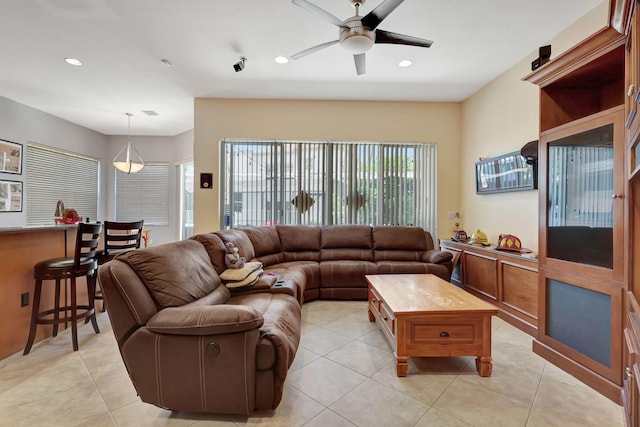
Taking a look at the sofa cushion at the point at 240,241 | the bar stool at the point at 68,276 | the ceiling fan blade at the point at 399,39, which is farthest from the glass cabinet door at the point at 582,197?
the bar stool at the point at 68,276

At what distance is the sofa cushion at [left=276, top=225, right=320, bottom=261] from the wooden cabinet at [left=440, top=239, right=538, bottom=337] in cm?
205

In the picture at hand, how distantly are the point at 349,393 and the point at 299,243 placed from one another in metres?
2.60

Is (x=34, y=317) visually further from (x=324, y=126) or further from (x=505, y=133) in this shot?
(x=505, y=133)

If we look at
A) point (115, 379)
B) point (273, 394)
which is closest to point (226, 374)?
point (273, 394)

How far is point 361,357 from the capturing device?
2262 millimetres

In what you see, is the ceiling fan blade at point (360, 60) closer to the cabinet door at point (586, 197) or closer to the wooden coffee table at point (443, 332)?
the cabinet door at point (586, 197)

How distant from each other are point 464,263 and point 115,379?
12.8 ft

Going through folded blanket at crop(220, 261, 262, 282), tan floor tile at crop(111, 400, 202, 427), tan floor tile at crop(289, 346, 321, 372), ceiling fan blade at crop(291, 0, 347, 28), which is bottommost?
tan floor tile at crop(111, 400, 202, 427)

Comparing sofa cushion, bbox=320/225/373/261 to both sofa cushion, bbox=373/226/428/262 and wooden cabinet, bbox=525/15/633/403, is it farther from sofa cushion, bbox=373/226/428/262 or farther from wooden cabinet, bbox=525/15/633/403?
wooden cabinet, bbox=525/15/633/403

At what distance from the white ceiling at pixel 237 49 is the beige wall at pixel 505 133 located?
15cm

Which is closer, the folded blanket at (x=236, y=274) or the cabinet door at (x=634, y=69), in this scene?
the cabinet door at (x=634, y=69)

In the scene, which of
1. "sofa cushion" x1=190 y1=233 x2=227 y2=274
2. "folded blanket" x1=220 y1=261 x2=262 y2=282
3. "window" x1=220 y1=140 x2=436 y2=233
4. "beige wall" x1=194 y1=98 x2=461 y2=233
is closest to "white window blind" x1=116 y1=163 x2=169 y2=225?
"beige wall" x1=194 y1=98 x2=461 y2=233

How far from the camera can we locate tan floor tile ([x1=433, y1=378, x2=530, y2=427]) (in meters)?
1.59

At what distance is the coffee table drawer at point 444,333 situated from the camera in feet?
6.63
